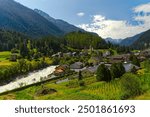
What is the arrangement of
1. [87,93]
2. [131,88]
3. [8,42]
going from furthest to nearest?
[8,42], [87,93], [131,88]

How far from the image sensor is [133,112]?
28.7 feet

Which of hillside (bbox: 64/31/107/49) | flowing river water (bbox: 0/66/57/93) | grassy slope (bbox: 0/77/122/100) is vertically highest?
hillside (bbox: 64/31/107/49)

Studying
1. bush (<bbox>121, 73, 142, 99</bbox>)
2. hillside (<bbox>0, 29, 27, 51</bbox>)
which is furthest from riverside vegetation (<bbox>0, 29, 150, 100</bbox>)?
hillside (<bbox>0, 29, 27, 51</bbox>)

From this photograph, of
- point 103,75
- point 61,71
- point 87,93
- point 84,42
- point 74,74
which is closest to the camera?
point 87,93

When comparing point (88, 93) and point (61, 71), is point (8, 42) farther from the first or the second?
point (88, 93)

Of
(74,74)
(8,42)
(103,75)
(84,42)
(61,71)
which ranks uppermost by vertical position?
(8,42)

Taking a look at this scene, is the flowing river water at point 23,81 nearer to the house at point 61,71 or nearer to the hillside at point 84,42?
the house at point 61,71

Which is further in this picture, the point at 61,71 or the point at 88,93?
the point at 61,71

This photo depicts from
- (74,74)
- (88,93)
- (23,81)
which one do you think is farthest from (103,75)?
(23,81)

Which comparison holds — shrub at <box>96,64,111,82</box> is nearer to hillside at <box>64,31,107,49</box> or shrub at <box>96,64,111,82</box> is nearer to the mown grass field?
the mown grass field

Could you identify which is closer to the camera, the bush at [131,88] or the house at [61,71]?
the bush at [131,88]

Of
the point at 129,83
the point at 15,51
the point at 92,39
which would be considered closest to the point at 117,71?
the point at 129,83

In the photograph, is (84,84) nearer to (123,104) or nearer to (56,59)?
(123,104)

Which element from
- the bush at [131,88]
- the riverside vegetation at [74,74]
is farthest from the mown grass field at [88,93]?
the bush at [131,88]
